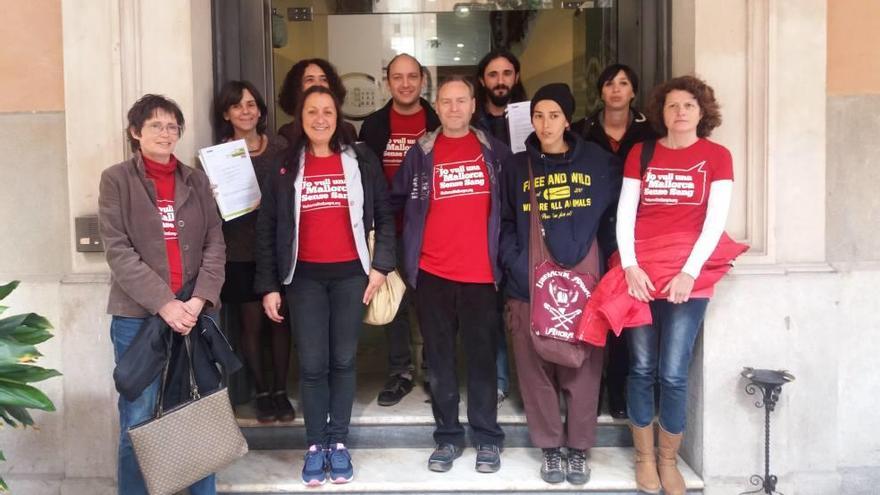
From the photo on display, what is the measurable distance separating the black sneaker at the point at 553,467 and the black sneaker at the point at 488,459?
9.2 inches

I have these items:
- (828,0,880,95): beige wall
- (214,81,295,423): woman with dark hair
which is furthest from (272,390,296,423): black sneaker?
(828,0,880,95): beige wall

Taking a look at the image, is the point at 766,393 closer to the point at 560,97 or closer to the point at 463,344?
the point at 463,344

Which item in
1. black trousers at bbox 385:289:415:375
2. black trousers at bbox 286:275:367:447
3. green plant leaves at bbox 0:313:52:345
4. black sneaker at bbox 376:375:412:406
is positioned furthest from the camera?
black trousers at bbox 385:289:415:375

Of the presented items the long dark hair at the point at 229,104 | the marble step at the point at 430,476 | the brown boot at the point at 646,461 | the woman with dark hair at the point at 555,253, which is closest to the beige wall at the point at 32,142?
the long dark hair at the point at 229,104

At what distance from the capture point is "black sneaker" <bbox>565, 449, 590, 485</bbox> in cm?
356

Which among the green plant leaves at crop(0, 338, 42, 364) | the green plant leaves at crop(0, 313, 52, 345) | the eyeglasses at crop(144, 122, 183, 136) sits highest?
the eyeglasses at crop(144, 122, 183, 136)

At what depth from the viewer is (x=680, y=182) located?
10.8 ft

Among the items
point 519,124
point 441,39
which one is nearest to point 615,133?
point 519,124

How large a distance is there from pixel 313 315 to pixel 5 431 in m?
1.85

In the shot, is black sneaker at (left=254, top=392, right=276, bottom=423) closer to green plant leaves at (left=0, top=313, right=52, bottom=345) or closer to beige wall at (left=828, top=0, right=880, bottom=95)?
green plant leaves at (left=0, top=313, right=52, bottom=345)

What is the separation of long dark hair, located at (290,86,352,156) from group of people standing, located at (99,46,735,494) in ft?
0.03

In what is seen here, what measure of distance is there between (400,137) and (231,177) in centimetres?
100

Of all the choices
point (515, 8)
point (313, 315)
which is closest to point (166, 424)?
point (313, 315)

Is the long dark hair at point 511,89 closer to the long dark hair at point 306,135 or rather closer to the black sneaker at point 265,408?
the long dark hair at point 306,135
